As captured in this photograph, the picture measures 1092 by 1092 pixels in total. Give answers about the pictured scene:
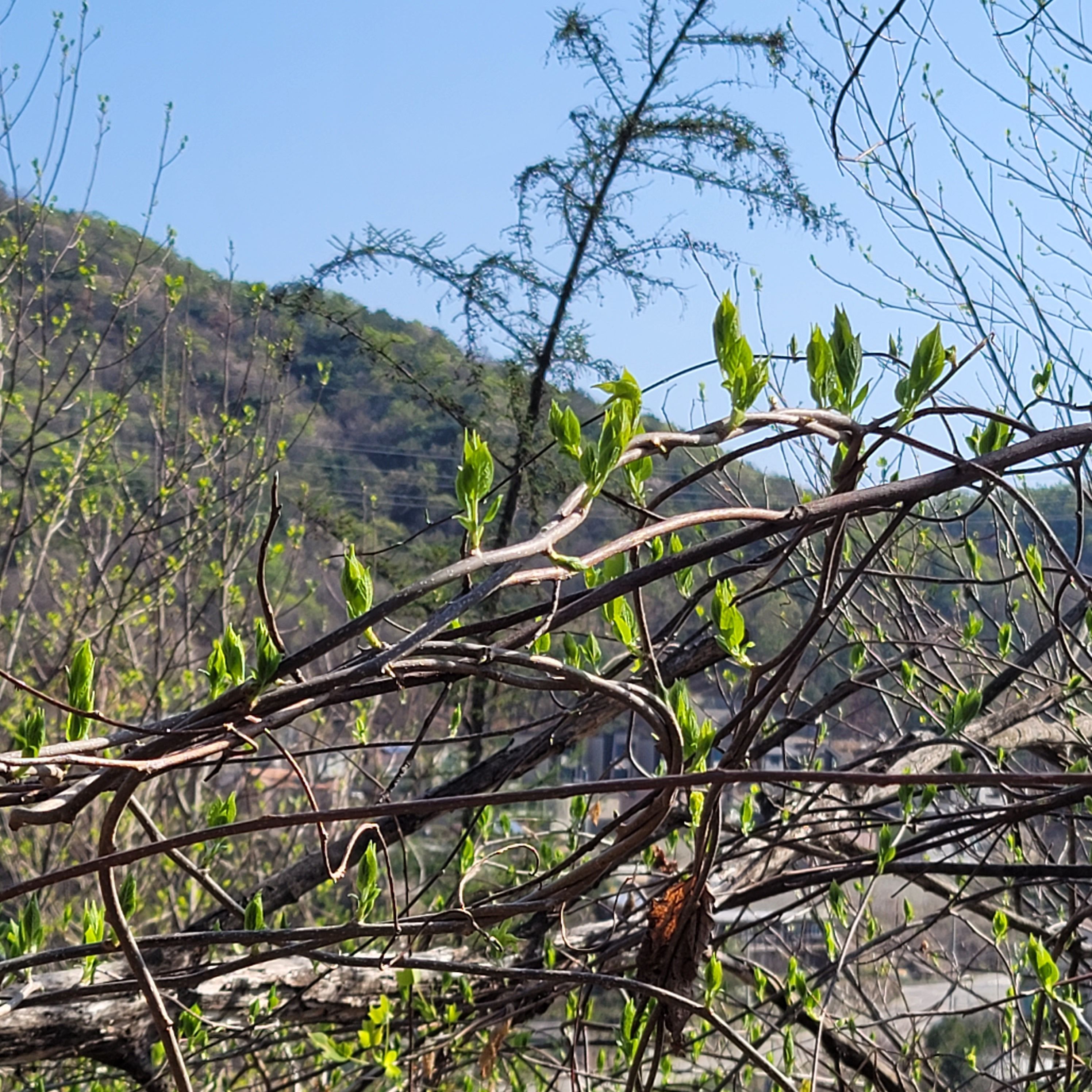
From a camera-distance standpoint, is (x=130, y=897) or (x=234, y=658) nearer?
(x=234, y=658)

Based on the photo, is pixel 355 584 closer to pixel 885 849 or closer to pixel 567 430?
pixel 567 430

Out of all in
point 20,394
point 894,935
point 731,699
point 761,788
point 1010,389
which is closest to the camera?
point 894,935

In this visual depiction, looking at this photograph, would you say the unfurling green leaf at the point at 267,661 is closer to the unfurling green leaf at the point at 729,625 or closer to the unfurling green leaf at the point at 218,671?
the unfurling green leaf at the point at 218,671

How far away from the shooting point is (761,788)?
6.79ft

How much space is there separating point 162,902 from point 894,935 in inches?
168

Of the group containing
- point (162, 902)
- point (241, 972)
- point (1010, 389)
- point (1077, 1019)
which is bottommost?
point (162, 902)

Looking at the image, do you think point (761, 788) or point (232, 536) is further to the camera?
point (232, 536)

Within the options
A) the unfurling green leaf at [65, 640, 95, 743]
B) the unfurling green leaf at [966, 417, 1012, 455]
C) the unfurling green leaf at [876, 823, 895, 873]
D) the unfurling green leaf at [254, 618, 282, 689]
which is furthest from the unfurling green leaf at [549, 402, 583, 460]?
the unfurling green leaf at [876, 823, 895, 873]

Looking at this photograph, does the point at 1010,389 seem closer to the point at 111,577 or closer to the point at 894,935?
the point at 894,935

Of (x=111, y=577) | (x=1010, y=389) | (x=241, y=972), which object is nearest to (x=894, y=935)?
(x=241, y=972)

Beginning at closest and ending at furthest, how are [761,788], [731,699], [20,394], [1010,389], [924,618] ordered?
[761,788] → [731,699] → [1010,389] → [924,618] → [20,394]

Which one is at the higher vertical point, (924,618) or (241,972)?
(924,618)

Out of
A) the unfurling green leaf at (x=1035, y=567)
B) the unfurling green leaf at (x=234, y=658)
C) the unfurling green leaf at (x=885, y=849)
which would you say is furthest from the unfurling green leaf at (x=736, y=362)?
the unfurling green leaf at (x=885, y=849)

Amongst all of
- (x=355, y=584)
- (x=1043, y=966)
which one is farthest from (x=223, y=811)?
(x=1043, y=966)
